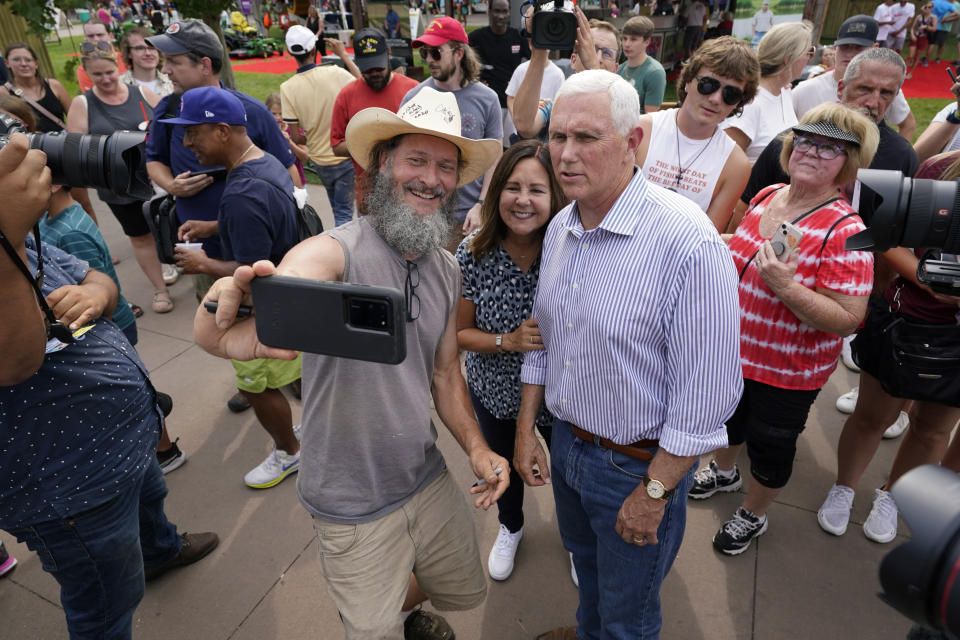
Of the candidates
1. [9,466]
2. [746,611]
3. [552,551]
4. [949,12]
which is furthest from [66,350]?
[949,12]

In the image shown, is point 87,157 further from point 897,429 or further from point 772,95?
point 897,429

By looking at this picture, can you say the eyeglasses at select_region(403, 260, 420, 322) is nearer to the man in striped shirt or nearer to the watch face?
the man in striped shirt

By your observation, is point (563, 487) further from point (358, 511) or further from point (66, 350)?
point (66, 350)

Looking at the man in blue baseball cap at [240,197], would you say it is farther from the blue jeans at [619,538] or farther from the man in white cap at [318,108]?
the man in white cap at [318,108]

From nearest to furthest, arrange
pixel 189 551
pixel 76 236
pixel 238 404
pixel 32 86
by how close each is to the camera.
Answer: pixel 76 236 → pixel 189 551 → pixel 238 404 → pixel 32 86

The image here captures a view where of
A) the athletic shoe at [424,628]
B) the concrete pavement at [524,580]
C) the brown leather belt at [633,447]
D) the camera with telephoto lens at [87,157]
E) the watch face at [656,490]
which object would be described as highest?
the camera with telephoto lens at [87,157]

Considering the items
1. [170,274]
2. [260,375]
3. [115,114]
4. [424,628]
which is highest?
[115,114]

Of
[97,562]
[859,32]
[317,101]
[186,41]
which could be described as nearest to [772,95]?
[859,32]

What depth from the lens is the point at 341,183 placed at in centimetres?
520

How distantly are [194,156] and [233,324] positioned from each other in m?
2.30

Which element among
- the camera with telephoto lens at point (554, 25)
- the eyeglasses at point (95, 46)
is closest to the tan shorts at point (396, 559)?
the camera with telephoto lens at point (554, 25)

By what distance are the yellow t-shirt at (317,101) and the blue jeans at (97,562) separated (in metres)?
3.85

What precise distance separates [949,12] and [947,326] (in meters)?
16.2

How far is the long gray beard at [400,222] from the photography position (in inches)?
66.2
